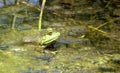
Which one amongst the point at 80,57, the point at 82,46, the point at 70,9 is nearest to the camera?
the point at 80,57

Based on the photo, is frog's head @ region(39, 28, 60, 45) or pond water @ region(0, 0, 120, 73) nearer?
pond water @ region(0, 0, 120, 73)

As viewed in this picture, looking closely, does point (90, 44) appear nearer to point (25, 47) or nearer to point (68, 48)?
point (68, 48)

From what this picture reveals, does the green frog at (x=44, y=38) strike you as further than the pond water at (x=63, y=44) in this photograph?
Yes

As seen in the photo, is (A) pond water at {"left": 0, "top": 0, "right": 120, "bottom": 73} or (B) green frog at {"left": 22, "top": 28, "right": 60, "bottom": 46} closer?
(A) pond water at {"left": 0, "top": 0, "right": 120, "bottom": 73}

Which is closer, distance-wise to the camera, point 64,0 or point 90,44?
point 90,44

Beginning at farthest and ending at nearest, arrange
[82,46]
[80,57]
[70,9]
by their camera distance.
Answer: [70,9] < [82,46] < [80,57]

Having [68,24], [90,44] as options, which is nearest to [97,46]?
[90,44]

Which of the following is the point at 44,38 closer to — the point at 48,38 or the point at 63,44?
the point at 48,38

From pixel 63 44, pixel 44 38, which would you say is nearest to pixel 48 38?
pixel 44 38
